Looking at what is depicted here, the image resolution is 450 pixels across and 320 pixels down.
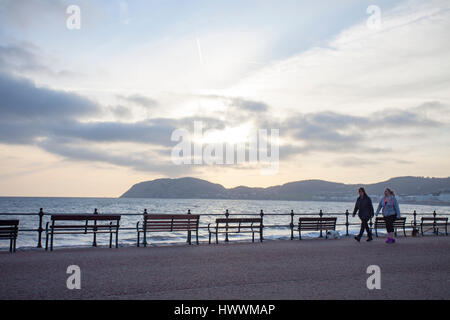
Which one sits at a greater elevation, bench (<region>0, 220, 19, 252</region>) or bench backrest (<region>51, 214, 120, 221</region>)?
bench backrest (<region>51, 214, 120, 221</region>)

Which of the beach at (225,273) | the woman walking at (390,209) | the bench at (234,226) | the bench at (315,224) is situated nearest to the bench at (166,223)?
the bench at (234,226)

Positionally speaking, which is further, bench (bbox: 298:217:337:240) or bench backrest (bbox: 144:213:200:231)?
bench (bbox: 298:217:337:240)

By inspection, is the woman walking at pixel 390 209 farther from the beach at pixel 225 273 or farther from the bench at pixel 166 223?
the bench at pixel 166 223

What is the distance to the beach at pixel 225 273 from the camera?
6.28 meters

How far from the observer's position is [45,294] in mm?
6125

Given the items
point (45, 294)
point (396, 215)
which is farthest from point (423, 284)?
point (396, 215)

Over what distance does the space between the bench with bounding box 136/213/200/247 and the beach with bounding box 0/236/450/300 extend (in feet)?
3.67

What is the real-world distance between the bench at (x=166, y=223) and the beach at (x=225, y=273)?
3.67 ft

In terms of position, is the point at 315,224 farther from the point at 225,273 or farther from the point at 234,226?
the point at 225,273

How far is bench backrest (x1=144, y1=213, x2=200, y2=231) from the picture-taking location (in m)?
13.1

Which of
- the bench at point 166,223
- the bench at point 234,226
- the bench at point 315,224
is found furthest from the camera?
the bench at point 315,224

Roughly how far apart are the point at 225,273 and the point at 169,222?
5.75 m

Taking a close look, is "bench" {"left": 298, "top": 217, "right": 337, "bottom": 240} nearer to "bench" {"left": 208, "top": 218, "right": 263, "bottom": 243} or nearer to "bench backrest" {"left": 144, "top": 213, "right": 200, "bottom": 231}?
"bench" {"left": 208, "top": 218, "right": 263, "bottom": 243}

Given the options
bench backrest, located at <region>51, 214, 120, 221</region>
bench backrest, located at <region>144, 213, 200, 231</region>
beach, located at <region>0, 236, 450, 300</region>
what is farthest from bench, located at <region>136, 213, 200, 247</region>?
beach, located at <region>0, 236, 450, 300</region>
